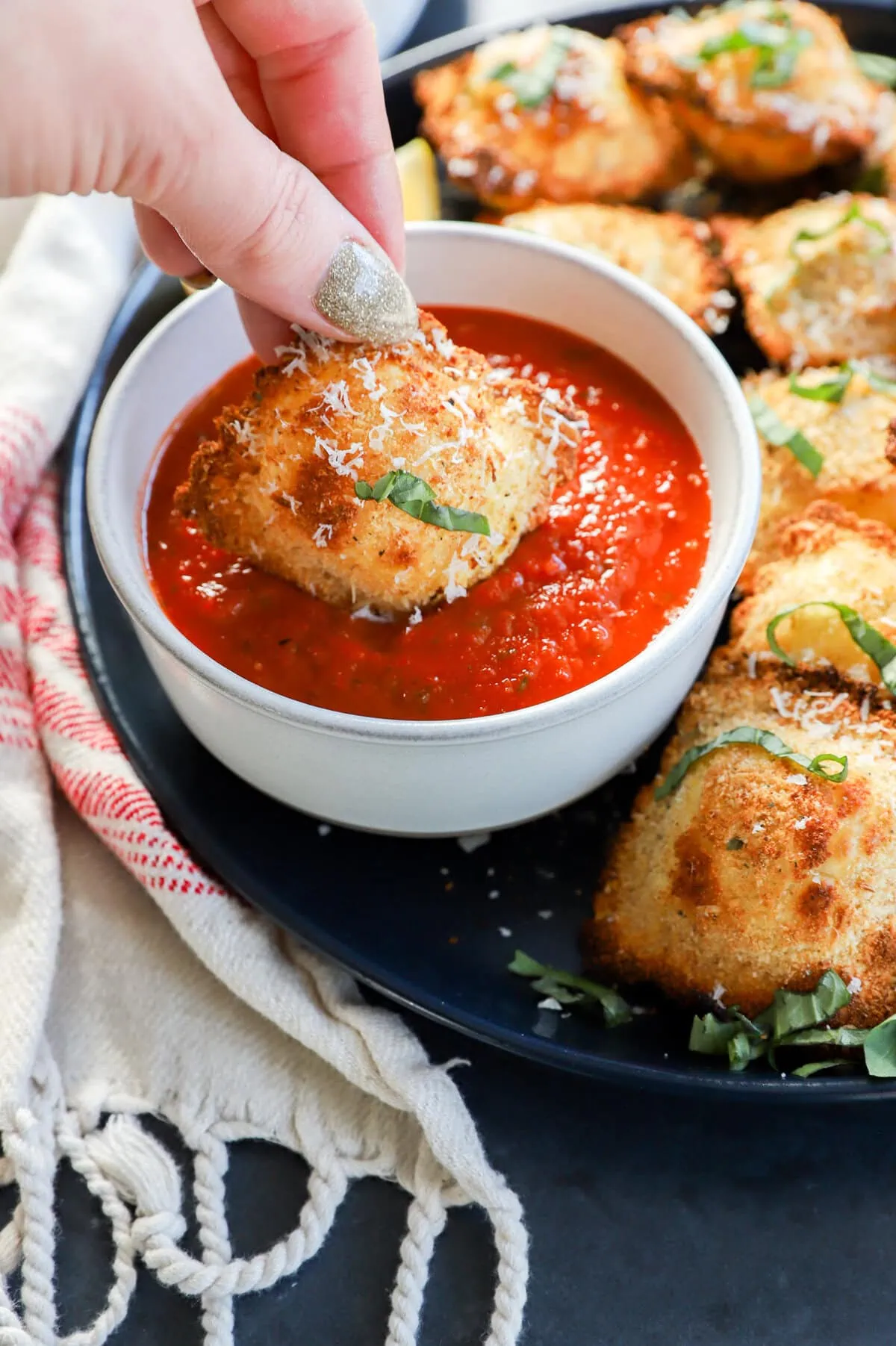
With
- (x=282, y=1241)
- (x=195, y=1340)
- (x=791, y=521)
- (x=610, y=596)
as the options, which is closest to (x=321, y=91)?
(x=610, y=596)

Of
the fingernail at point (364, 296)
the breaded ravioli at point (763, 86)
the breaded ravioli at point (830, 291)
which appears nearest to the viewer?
the fingernail at point (364, 296)

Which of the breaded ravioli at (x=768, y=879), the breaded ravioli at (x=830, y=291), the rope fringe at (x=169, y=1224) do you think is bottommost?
the rope fringe at (x=169, y=1224)

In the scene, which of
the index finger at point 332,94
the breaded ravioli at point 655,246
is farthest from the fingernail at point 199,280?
the breaded ravioli at point 655,246

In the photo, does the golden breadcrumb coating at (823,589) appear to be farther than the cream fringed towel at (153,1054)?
Yes

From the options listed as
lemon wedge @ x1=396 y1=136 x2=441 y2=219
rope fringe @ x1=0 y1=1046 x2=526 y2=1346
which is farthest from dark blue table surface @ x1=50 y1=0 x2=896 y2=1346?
lemon wedge @ x1=396 y1=136 x2=441 y2=219

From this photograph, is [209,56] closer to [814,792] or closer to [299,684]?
[299,684]

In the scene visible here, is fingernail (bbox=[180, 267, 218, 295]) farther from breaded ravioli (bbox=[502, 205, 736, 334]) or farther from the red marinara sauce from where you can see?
breaded ravioli (bbox=[502, 205, 736, 334])

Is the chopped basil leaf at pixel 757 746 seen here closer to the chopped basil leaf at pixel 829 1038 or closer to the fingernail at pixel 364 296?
the chopped basil leaf at pixel 829 1038
